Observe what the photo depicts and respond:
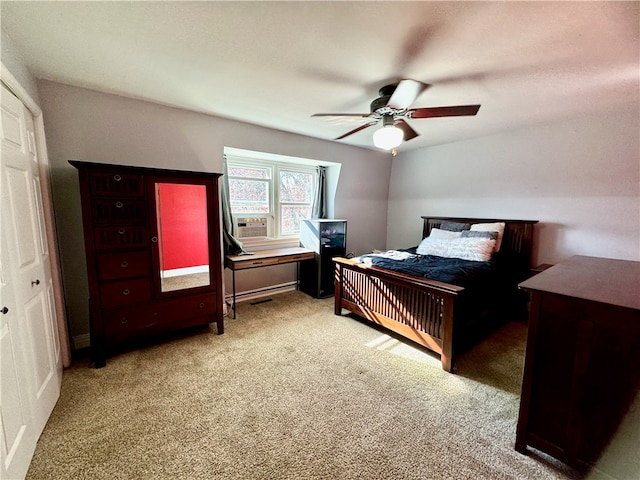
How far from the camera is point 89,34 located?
5.22 ft

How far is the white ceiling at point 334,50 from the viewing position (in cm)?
137

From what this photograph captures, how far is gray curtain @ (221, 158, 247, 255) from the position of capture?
11.3 feet

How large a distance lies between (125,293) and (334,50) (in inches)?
100

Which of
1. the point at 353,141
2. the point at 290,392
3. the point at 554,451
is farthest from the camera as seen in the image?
the point at 353,141

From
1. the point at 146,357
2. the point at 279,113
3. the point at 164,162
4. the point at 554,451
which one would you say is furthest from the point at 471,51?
the point at 146,357

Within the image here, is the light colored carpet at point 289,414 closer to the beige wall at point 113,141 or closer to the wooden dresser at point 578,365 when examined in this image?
the wooden dresser at point 578,365

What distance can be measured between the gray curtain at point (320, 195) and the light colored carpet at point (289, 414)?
2294 millimetres

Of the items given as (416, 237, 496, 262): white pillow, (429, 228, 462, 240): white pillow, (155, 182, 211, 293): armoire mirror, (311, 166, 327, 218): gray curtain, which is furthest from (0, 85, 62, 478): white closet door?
(429, 228, 462, 240): white pillow

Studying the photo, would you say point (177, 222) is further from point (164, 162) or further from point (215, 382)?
point (215, 382)

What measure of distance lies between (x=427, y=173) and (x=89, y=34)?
4.28m

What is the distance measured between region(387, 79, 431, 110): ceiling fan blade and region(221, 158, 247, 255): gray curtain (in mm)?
2273

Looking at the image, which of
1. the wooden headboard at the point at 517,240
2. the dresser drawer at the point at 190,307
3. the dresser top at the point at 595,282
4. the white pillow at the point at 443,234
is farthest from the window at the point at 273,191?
the dresser top at the point at 595,282

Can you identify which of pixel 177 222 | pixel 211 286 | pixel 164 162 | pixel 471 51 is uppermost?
pixel 471 51

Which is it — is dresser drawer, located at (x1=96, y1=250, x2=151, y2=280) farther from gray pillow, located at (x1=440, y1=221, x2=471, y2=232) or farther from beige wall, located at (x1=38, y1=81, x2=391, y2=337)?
gray pillow, located at (x1=440, y1=221, x2=471, y2=232)
